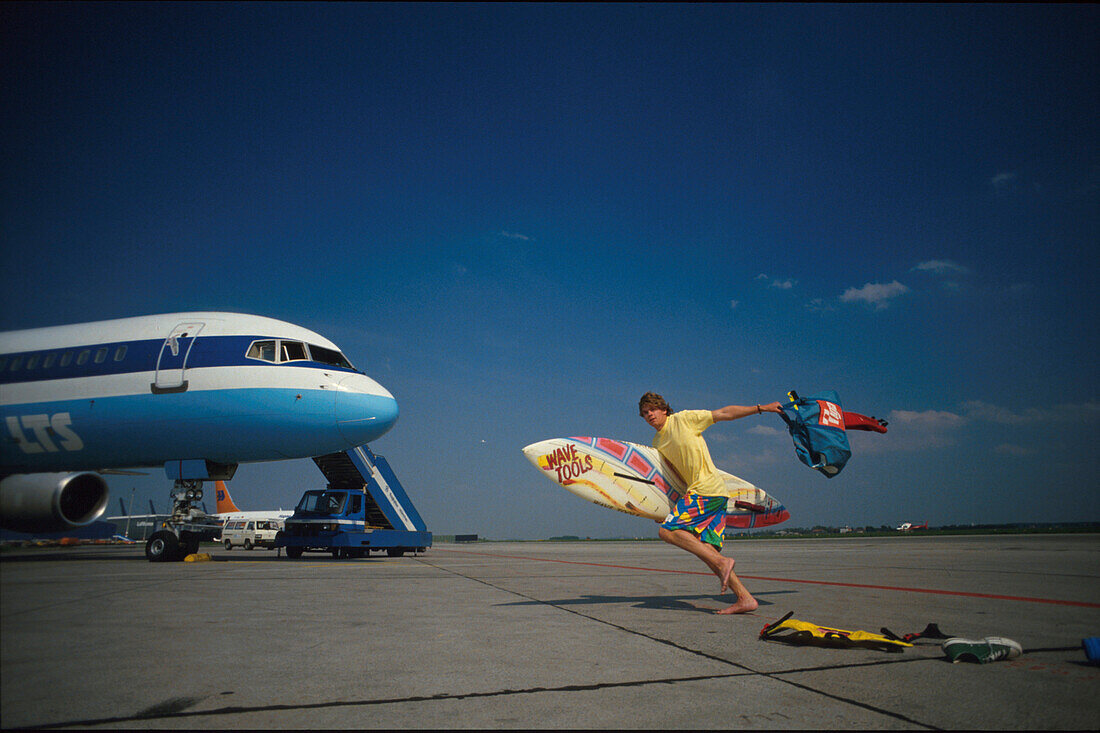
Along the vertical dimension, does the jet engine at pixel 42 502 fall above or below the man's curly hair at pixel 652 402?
below

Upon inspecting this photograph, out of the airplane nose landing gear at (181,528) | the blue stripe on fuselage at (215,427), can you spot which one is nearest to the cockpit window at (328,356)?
the blue stripe on fuselage at (215,427)

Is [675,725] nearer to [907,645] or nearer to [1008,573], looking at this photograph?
[907,645]

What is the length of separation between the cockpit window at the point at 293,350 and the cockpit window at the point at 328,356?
21 cm

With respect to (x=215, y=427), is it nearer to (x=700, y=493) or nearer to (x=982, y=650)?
(x=700, y=493)

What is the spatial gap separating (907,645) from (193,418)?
503 inches

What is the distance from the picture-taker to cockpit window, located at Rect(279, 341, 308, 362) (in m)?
13.1

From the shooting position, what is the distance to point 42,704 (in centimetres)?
214

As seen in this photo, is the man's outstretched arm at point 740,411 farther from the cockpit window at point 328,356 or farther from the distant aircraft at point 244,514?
the distant aircraft at point 244,514

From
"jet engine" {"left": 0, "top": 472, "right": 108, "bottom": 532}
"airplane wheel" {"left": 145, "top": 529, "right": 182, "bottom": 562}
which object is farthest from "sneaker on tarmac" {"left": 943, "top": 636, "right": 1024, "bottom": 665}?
"airplane wheel" {"left": 145, "top": 529, "right": 182, "bottom": 562}

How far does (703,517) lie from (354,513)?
1596cm

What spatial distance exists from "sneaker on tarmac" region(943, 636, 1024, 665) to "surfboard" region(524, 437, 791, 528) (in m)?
2.51

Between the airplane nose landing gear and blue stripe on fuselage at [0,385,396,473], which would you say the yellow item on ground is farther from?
the airplane nose landing gear

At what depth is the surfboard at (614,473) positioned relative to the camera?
5859 millimetres

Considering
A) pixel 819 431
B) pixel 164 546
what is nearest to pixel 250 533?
pixel 164 546
